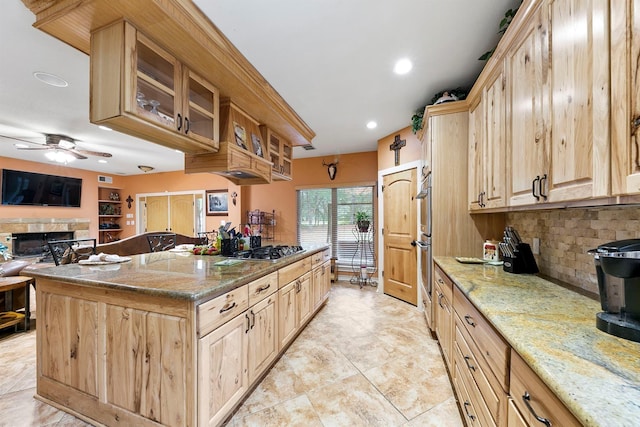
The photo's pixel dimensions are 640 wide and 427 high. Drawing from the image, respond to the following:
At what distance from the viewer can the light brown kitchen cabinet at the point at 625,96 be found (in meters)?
0.73

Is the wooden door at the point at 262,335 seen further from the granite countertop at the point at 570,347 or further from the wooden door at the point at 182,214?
the wooden door at the point at 182,214

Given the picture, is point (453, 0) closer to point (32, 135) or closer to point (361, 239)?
point (361, 239)

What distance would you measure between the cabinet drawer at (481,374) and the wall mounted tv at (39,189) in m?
8.23

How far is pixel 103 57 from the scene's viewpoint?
1.40 metres

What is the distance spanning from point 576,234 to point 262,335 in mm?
2158

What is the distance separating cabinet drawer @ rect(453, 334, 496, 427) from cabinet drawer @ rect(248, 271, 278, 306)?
138cm

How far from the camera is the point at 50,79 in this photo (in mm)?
2326

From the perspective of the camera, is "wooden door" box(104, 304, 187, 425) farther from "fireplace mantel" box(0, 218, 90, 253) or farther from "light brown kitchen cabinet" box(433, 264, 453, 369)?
"fireplace mantel" box(0, 218, 90, 253)

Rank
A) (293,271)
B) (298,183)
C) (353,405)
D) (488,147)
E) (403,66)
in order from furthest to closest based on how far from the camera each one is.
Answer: (298,183)
(293,271)
(403,66)
(488,147)
(353,405)

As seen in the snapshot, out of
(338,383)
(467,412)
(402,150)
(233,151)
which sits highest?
(402,150)

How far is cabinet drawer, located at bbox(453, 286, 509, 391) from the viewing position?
92 cm

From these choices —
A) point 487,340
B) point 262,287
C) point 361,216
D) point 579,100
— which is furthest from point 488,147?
point 361,216

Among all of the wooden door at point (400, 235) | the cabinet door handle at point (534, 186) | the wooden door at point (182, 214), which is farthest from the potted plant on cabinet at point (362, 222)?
the wooden door at point (182, 214)

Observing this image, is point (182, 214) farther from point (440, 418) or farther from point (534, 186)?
point (534, 186)
